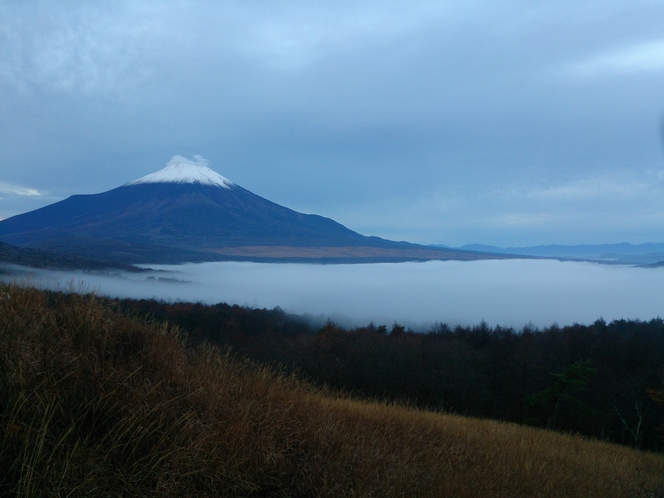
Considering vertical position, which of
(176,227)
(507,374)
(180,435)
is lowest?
(507,374)

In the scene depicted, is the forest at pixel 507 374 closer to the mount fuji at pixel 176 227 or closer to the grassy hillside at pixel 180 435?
the grassy hillside at pixel 180 435

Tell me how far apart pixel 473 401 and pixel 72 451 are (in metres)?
24.6

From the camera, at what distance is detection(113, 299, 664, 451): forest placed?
1866 cm

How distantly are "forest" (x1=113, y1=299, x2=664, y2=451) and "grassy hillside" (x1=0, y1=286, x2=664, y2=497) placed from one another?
1189cm

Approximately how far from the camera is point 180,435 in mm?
3539

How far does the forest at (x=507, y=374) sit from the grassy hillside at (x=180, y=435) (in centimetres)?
1189

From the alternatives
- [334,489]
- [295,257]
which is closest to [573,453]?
[334,489]

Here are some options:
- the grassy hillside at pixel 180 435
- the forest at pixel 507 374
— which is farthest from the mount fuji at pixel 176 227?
the grassy hillside at pixel 180 435

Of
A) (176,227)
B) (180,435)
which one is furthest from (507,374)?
(176,227)

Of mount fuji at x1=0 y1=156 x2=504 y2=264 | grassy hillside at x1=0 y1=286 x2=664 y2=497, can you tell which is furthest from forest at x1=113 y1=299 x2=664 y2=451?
mount fuji at x1=0 y1=156 x2=504 y2=264

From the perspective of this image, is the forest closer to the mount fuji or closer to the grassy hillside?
the grassy hillside

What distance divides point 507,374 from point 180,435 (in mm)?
27239

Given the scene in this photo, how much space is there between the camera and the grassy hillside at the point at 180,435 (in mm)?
3035

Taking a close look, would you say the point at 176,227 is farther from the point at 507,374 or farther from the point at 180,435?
the point at 180,435
